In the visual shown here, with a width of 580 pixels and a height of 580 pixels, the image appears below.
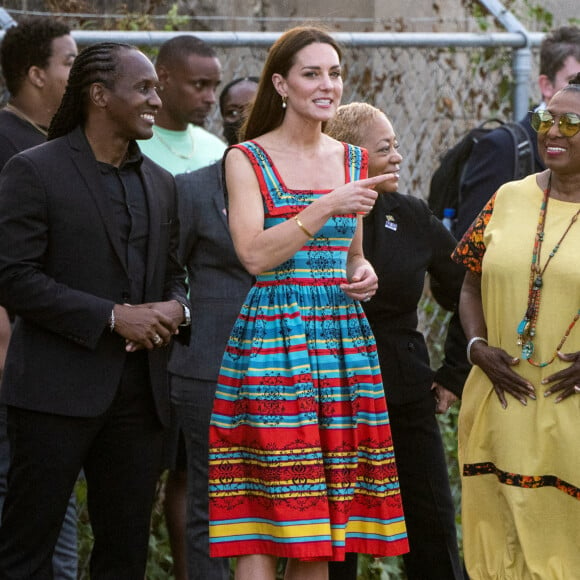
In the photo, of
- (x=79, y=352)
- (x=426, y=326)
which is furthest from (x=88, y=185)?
(x=426, y=326)

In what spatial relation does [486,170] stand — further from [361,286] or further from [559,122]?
[361,286]

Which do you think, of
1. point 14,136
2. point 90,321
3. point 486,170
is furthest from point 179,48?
point 90,321

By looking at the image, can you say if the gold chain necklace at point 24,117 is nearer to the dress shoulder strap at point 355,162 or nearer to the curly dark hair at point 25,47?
the curly dark hair at point 25,47

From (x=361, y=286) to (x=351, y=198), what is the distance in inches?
12.6

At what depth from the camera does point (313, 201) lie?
4.24 metres

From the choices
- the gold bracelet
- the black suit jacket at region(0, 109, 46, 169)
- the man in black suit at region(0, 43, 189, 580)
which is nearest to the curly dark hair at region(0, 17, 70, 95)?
the black suit jacket at region(0, 109, 46, 169)

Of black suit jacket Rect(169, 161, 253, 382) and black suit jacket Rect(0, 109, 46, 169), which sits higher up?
black suit jacket Rect(0, 109, 46, 169)

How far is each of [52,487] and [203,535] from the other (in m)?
1.11

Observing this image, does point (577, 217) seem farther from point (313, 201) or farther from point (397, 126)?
point (397, 126)

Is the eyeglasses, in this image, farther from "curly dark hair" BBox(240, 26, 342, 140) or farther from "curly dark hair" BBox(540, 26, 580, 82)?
"curly dark hair" BBox(540, 26, 580, 82)

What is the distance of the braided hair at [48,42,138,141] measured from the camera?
4.36 meters

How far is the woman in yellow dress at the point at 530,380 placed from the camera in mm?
4133

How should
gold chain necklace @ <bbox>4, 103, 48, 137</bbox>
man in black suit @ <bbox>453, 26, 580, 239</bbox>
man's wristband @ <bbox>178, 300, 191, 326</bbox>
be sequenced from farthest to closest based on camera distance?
1. man in black suit @ <bbox>453, 26, 580, 239</bbox>
2. gold chain necklace @ <bbox>4, 103, 48, 137</bbox>
3. man's wristband @ <bbox>178, 300, 191, 326</bbox>

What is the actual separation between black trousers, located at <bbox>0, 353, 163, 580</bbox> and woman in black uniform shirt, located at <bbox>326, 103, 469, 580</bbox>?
917 mm
